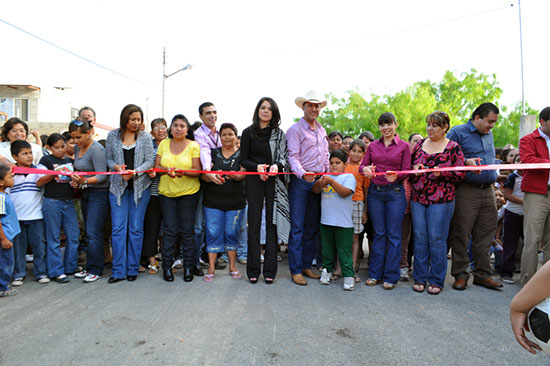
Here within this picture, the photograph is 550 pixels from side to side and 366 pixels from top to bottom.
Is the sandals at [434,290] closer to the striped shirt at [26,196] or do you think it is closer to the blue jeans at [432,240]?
the blue jeans at [432,240]

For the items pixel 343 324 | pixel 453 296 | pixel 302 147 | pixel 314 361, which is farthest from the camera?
pixel 302 147

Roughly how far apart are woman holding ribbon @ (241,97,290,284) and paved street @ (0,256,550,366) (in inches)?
16.2

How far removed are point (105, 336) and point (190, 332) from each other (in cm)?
67

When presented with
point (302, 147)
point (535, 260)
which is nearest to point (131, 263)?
point (302, 147)

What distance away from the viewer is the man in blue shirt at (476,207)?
4.77 metres

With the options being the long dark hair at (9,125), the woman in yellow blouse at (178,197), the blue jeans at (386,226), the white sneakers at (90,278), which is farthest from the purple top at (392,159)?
the long dark hair at (9,125)

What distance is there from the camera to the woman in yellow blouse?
16.8 ft

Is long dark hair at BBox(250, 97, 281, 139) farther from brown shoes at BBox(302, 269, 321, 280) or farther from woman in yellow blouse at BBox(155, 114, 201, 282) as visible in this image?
brown shoes at BBox(302, 269, 321, 280)

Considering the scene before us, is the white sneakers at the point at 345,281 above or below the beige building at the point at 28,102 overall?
below

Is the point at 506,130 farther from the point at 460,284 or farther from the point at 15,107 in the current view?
the point at 15,107

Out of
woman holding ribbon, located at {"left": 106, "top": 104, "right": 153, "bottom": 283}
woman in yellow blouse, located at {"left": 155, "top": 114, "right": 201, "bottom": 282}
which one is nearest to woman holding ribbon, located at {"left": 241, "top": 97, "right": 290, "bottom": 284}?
woman in yellow blouse, located at {"left": 155, "top": 114, "right": 201, "bottom": 282}

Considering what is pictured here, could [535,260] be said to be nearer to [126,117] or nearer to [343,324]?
[343,324]

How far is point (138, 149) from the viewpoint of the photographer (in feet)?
16.8

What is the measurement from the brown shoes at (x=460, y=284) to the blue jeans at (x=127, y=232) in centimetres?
402
